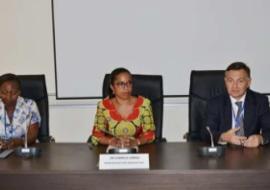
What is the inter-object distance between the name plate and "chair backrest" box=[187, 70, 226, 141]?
1.09 meters

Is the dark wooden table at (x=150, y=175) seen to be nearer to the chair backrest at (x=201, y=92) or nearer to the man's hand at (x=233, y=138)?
the man's hand at (x=233, y=138)

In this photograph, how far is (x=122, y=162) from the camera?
229 cm

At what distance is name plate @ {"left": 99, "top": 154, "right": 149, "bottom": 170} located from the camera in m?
2.27

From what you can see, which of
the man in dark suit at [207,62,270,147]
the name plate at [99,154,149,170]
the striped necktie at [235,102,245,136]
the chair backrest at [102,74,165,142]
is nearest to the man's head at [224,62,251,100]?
the man in dark suit at [207,62,270,147]

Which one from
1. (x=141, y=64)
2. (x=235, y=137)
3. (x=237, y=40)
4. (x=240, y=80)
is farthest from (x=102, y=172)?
(x=237, y=40)

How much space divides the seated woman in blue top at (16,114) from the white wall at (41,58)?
1.09 meters

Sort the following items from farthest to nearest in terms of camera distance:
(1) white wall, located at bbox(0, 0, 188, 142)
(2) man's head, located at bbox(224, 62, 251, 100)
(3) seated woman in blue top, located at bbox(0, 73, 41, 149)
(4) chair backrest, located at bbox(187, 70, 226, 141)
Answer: (1) white wall, located at bbox(0, 0, 188, 142) < (4) chair backrest, located at bbox(187, 70, 226, 141) < (3) seated woman in blue top, located at bbox(0, 73, 41, 149) < (2) man's head, located at bbox(224, 62, 251, 100)

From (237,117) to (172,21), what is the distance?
4.97ft

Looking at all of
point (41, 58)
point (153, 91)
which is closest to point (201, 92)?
point (153, 91)

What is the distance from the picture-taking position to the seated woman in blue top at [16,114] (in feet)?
10.0

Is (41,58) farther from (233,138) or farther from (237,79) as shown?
(233,138)

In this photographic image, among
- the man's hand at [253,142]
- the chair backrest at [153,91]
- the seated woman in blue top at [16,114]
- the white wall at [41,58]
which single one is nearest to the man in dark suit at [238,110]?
the man's hand at [253,142]

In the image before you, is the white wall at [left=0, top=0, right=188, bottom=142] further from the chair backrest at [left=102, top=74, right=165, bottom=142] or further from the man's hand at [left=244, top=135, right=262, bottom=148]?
the man's hand at [left=244, top=135, right=262, bottom=148]

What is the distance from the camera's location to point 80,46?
4258mm
